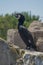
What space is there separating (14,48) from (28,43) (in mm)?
2025

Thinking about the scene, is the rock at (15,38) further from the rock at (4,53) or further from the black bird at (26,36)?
the rock at (4,53)

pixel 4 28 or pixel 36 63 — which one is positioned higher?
pixel 36 63

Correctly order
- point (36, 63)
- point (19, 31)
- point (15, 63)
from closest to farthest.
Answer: point (36, 63), point (15, 63), point (19, 31)

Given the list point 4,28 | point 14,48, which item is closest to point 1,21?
point 4,28

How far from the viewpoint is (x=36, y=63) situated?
8148 millimetres

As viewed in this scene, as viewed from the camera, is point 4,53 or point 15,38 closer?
point 4,53

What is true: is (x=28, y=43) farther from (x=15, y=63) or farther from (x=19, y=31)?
(x=15, y=63)

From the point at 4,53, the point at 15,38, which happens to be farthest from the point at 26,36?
the point at 4,53

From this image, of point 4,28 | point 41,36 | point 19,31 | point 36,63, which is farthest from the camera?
point 4,28

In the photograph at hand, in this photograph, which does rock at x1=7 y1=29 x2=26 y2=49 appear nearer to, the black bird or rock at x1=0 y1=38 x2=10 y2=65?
the black bird

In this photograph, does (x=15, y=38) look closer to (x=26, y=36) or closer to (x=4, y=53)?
(x=26, y=36)

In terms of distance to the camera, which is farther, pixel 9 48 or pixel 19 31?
pixel 19 31

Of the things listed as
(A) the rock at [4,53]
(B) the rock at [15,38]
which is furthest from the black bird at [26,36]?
(A) the rock at [4,53]

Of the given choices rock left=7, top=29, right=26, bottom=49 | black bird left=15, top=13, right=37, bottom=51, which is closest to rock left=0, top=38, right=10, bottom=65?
black bird left=15, top=13, right=37, bottom=51
